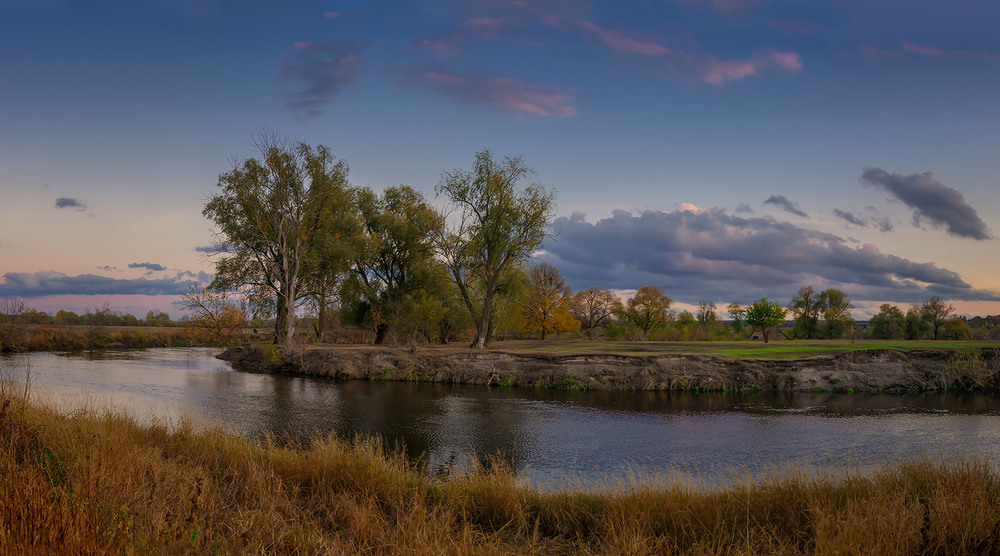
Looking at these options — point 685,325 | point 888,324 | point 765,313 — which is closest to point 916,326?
point 888,324

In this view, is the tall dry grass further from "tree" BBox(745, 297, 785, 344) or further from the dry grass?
the dry grass

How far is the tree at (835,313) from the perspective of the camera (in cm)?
6012

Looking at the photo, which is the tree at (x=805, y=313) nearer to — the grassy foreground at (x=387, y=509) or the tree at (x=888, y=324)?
the tree at (x=888, y=324)

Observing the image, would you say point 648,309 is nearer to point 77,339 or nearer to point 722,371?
point 722,371

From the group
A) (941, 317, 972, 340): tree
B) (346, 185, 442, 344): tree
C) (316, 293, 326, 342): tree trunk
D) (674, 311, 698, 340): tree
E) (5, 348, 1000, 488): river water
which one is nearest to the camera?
(5, 348, 1000, 488): river water

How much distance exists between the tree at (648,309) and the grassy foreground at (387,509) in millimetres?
58569

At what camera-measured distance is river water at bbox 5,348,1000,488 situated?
11625mm

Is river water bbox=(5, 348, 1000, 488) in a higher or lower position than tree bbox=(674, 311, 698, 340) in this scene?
lower

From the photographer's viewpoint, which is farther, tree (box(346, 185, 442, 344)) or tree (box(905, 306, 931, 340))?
tree (box(905, 306, 931, 340))

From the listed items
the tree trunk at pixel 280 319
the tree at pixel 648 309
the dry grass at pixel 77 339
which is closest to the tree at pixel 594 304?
the tree at pixel 648 309

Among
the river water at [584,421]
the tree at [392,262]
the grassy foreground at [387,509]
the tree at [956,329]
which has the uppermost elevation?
the tree at [392,262]

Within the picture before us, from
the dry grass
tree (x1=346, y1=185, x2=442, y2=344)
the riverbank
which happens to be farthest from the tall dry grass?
the dry grass

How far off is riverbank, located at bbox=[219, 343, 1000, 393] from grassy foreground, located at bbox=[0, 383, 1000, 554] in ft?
57.7

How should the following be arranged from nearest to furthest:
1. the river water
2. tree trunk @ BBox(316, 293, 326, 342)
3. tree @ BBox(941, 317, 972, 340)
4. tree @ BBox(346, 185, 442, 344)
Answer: the river water
tree @ BBox(346, 185, 442, 344)
tree trunk @ BBox(316, 293, 326, 342)
tree @ BBox(941, 317, 972, 340)
